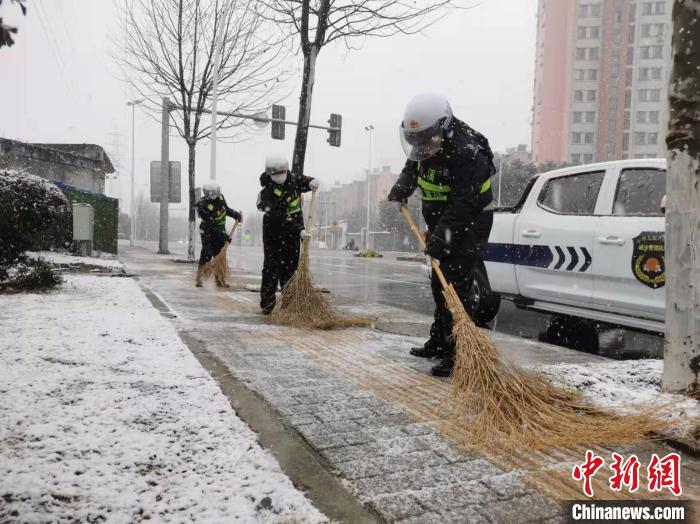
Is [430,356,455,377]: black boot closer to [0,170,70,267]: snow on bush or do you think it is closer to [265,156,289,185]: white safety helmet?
[265,156,289,185]: white safety helmet

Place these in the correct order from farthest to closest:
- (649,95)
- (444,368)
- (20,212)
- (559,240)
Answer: (649,95), (20,212), (559,240), (444,368)

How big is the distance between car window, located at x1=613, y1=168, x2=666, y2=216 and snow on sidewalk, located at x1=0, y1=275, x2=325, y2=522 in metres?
3.79

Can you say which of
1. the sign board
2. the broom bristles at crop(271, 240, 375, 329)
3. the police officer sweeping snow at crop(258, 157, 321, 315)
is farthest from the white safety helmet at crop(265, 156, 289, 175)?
the sign board

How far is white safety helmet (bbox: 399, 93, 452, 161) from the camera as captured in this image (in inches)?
140

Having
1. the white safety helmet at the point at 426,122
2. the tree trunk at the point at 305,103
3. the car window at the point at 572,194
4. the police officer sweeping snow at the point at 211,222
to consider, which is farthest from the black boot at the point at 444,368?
the police officer sweeping snow at the point at 211,222

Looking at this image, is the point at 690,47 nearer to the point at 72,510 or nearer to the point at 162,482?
the point at 162,482

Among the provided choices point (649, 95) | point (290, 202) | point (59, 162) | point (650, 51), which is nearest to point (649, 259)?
point (290, 202)

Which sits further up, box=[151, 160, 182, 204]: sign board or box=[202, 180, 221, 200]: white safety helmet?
box=[151, 160, 182, 204]: sign board

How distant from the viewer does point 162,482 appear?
1.90 metres

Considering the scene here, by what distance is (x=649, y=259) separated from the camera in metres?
4.39

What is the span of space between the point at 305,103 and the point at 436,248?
19.4 feet

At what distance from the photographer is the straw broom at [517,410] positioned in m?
2.45

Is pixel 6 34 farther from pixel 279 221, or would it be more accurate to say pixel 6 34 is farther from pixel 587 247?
pixel 279 221

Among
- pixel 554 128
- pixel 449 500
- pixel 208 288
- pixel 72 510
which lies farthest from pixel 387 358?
pixel 554 128
